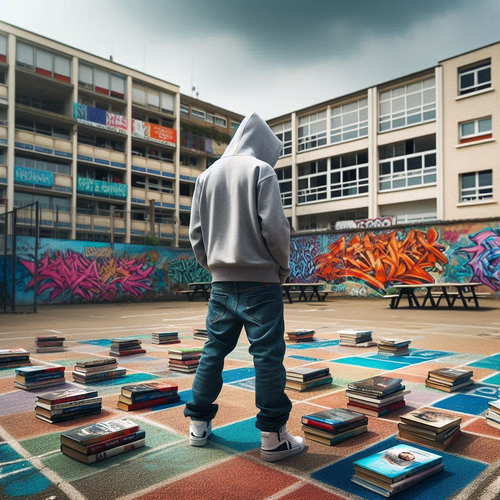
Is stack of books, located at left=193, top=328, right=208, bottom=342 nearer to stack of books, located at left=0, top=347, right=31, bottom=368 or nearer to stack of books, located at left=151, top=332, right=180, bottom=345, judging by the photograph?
stack of books, located at left=151, top=332, right=180, bottom=345

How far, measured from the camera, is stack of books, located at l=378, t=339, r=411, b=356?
6328 millimetres

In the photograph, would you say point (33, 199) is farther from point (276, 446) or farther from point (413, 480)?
point (413, 480)

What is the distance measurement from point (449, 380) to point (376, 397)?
3.65 ft

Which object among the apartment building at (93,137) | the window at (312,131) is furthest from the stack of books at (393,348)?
the window at (312,131)

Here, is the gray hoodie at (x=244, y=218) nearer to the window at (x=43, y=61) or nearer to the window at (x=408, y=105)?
the window at (x=408, y=105)

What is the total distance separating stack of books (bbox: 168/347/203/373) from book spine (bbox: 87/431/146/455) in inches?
92.1

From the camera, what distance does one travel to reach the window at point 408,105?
29.6 metres

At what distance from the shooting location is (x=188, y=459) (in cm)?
278

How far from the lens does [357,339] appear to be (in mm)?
7219

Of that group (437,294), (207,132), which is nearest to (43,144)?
(207,132)

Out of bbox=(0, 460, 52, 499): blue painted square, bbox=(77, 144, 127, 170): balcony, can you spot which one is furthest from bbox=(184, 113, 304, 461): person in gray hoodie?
bbox=(77, 144, 127, 170): balcony

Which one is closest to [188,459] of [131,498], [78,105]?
[131,498]

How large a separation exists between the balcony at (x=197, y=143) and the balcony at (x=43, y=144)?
37.2ft

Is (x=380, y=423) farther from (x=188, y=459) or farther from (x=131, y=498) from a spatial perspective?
(x=131, y=498)
